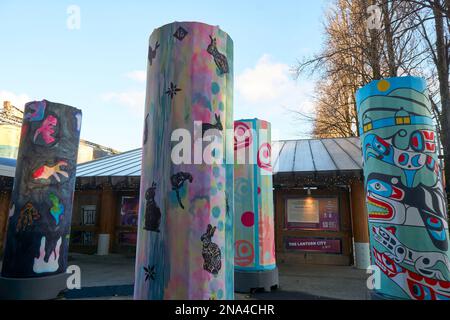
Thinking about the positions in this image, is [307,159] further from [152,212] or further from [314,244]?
[152,212]

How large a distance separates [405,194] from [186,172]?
3908mm

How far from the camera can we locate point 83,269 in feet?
30.7

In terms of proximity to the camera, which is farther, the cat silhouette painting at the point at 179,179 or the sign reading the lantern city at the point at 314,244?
the sign reading the lantern city at the point at 314,244

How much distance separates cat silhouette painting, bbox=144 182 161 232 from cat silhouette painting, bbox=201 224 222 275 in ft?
1.55

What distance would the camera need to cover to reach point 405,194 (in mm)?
4844

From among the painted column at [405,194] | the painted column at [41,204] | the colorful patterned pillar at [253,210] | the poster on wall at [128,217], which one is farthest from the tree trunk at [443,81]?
the poster on wall at [128,217]

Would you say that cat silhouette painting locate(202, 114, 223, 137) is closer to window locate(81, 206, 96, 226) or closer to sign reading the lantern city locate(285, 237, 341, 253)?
sign reading the lantern city locate(285, 237, 341, 253)

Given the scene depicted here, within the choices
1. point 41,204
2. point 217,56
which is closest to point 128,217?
point 41,204

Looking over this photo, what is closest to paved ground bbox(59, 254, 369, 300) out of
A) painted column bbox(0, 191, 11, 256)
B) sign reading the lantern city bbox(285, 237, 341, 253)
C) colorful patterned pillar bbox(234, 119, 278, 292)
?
colorful patterned pillar bbox(234, 119, 278, 292)

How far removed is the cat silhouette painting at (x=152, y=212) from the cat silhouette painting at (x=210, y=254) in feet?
1.55

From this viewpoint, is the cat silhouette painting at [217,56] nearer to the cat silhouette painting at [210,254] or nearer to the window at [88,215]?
the cat silhouette painting at [210,254]

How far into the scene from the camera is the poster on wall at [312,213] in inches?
425

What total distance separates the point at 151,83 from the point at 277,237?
9239mm

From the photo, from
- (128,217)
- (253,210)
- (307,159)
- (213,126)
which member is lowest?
(128,217)
